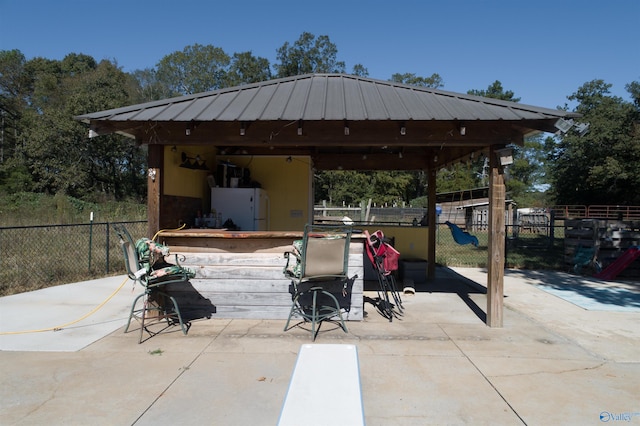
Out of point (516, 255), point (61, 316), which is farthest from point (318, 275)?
point (516, 255)

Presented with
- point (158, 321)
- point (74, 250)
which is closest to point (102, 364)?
point (158, 321)

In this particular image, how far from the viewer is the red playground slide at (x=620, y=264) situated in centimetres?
873

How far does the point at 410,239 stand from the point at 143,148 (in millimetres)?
26397

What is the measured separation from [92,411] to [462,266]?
380 inches

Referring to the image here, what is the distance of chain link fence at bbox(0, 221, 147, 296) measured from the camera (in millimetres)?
7051

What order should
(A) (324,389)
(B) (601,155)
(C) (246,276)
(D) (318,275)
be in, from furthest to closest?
(B) (601,155) < (C) (246,276) < (D) (318,275) < (A) (324,389)

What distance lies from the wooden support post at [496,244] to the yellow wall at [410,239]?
140 inches

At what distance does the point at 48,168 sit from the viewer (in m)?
26.8

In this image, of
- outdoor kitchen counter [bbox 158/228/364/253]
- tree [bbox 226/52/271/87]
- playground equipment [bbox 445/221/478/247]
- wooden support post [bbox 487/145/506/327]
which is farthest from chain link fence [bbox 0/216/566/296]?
tree [bbox 226/52/271/87]

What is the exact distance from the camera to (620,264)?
8.84 metres

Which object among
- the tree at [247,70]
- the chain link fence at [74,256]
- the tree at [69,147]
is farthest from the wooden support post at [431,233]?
the tree at [247,70]

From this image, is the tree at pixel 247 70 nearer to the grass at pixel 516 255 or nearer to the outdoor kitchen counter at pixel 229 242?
the grass at pixel 516 255

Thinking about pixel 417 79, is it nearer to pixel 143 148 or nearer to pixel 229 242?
pixel 143 148

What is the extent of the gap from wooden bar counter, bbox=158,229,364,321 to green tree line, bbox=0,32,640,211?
21.6 metres
